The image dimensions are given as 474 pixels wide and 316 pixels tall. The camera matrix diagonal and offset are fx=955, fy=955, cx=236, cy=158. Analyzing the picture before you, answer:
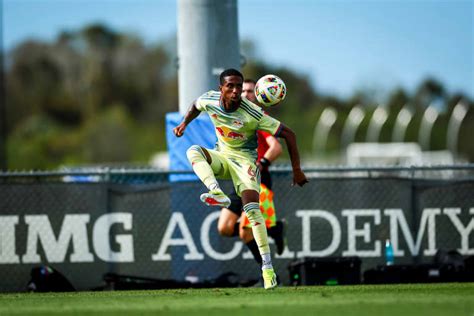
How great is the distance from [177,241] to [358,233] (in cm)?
243

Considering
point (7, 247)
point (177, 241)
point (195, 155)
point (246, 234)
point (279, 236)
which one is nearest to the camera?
point (195, 155)

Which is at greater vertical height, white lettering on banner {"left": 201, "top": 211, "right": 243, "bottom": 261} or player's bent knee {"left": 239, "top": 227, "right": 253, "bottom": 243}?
player's bent knee {"left": 239, "top": 227, "right": 253, "bottom": 243}

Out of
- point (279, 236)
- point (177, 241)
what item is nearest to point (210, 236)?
point (177, 241)

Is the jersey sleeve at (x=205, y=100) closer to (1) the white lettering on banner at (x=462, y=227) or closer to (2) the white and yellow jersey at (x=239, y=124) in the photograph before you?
(2) the white and yellow jersey at (x=239, y=124)

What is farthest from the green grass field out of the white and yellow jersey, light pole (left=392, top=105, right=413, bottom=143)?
light pole (left=392, top=105, right=413, bottom=143)

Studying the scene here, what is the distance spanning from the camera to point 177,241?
12.8 m

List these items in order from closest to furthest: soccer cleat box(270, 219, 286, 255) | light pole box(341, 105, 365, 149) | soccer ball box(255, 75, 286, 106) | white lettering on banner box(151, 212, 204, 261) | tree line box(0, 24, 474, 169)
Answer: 1. soccer ball box(255, 75, 286, 106)
2. soccer cleat box(270, 219, 286, 255)
3. white lettering on banner box(151, 212, 204, 261)
4. tree line box(0, 24, 474, 169)
5. light pole box(341, 105, 365, 149)

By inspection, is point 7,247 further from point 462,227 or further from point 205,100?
point 462,227

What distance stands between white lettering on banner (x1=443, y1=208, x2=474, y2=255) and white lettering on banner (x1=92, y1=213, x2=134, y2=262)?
4.26 meters

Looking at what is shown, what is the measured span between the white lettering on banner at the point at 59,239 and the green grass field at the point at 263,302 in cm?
229

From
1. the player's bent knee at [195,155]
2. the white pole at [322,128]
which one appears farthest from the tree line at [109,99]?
the player's bent knee at [195,155]

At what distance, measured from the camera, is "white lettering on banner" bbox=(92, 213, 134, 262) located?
1272 centimetres

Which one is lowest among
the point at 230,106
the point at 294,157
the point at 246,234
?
the point at 246,234

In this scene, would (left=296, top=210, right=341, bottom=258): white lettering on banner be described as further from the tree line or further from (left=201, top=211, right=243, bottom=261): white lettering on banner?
the tree line
